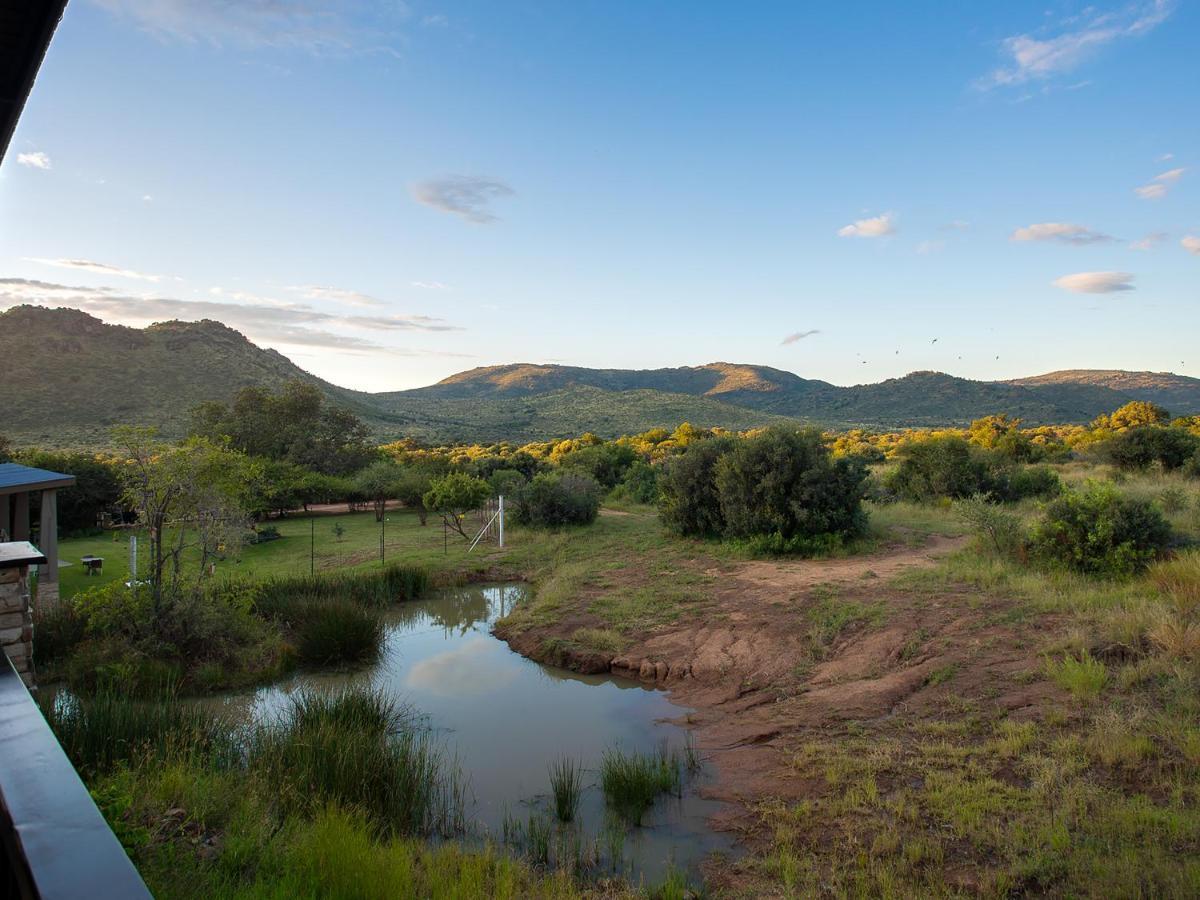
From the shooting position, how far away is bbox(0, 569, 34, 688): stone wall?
579 cm

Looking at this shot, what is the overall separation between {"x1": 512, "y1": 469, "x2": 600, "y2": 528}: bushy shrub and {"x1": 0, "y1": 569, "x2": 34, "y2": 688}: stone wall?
602 inches

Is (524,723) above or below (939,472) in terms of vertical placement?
below

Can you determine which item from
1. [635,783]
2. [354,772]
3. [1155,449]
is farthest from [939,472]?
[354,772]

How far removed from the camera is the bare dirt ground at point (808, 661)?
718 centimetres

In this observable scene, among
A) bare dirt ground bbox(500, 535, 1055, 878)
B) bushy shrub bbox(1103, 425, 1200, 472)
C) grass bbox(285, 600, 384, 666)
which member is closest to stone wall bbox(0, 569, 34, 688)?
grass bbox(285, 600, 384, 666)

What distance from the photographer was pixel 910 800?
5.51 metres

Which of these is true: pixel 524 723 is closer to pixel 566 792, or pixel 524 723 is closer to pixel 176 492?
pixel 566 792

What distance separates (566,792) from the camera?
20.8ft

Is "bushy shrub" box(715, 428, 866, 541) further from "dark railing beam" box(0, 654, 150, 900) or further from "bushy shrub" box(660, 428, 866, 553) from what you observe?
"dark railing beam" box(0, 654, 150, 900)

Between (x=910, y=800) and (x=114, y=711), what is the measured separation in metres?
6.54

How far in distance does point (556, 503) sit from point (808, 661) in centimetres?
1237

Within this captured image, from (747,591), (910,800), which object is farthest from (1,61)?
(747,591)

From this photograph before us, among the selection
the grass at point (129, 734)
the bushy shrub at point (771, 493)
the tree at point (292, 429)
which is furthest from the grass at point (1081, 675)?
the tree at point (292, 429)

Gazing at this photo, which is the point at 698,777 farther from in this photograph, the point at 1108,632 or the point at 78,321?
the point at 78,321
